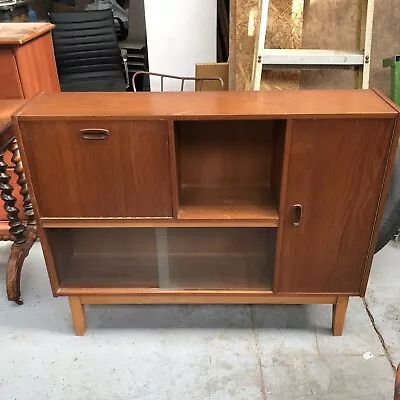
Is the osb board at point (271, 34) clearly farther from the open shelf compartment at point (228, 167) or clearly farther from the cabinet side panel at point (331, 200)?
the cabinet side panel at point (331, 200)

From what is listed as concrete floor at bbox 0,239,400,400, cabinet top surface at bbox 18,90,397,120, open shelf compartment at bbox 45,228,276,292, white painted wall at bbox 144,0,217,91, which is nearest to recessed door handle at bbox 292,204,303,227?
open shelf compartment at bbox 45,228,276,292

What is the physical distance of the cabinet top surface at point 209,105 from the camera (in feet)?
3.89

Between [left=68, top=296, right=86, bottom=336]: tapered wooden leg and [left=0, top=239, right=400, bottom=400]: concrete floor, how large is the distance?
0.11 ft

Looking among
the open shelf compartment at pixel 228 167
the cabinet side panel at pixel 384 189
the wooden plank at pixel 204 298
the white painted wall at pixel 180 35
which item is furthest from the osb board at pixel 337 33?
the wooden plank at pixel 204 298

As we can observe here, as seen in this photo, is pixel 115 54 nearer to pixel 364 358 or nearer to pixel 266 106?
pixel 266 106

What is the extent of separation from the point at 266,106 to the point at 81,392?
1039 millimetres

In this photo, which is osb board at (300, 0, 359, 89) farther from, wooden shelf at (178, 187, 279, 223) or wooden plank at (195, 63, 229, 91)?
wooden shelf at (178, 187, 279, 223)

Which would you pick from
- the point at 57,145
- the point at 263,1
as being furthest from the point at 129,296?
the point at 263,1

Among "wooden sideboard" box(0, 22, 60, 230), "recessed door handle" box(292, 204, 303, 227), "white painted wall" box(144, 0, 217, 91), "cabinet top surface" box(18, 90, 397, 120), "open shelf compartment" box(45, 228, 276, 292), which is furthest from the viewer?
"white painted wall" box(144, 0, 217, 91)

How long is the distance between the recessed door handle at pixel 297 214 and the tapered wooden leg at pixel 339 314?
1.14 feet

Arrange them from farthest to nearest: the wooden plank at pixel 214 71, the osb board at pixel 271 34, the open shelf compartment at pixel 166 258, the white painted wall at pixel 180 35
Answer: the white painted wall at pixel 180 35 < the wooden plank at pixel 214 71 < the osb board at pixel 271 34 < the open shelf compartment at pixel 166 258

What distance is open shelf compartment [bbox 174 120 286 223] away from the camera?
56.3 inches

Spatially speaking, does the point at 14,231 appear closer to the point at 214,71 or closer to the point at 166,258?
the point at 166,258

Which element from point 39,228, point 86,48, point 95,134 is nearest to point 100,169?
point 95,134
